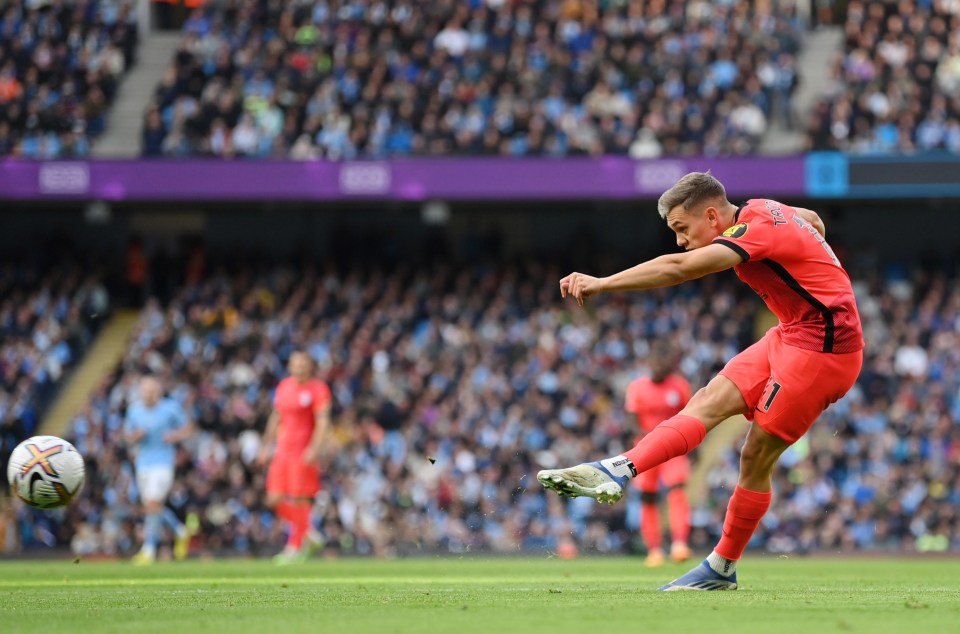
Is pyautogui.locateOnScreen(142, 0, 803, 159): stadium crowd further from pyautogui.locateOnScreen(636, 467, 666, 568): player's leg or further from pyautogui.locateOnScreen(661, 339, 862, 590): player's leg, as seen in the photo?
pyautogui.locateOnScreen(661, 339, 862, 590): player's leg

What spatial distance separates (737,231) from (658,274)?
625 millimetres

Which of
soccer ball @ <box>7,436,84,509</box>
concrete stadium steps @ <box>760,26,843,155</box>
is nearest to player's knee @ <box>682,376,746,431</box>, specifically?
soccer ball @ <box>7,436,84,509</box>

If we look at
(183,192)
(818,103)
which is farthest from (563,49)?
(183,192)

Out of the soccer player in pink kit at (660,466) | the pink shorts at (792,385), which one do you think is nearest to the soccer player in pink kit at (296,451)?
the soccer player in pink kit at (660,466)

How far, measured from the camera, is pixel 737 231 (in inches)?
313

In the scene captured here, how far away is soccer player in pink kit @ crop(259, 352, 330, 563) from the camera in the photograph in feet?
55.0

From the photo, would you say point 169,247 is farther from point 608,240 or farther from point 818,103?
point 818,103

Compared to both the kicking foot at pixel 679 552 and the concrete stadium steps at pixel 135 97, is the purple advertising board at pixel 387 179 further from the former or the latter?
the kicking foot at pixel 679 552

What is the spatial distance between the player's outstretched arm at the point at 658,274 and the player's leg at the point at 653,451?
3.18ft

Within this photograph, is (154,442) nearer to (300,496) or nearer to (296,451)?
(296,451)

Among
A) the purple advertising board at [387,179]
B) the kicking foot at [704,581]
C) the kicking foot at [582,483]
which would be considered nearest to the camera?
the kicking foot at [582,483]

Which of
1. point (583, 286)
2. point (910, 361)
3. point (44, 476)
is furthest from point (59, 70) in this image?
point (583, 286)

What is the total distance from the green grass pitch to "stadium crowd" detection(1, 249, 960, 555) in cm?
931

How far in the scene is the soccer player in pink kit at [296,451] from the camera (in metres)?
16.8
